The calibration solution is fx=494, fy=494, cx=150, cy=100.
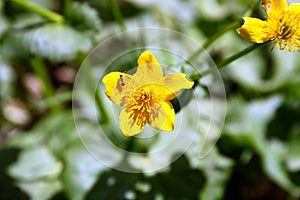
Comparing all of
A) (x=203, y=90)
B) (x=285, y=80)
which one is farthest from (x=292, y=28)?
(x=285, y=80)

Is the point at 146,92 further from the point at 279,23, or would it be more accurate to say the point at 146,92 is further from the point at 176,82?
the point at 279,23

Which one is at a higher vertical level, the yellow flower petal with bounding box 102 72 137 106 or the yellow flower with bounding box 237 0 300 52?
the yellow flower with bounding box 237 0 300 52

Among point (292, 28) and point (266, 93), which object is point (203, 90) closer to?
point (292, 28)

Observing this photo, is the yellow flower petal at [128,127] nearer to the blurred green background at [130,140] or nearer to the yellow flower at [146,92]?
the yellow flower at [146,92]

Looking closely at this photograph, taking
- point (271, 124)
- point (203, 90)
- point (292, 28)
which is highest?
point (292, 28)

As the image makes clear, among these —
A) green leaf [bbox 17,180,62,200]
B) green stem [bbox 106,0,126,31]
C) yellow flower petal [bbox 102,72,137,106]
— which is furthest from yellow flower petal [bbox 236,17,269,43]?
green leaf [bbox 17,180,62,200]

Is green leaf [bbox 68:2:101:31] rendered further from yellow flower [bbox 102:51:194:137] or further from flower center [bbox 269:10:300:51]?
flower center [bbox 269:10:300:51]
